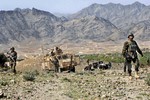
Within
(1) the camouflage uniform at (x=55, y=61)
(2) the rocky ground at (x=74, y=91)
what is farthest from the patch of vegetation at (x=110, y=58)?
(2) the rocky ground at (x=74, y=91)

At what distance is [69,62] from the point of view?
95.2 ft

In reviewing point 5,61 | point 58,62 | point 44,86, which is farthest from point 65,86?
point 5,61

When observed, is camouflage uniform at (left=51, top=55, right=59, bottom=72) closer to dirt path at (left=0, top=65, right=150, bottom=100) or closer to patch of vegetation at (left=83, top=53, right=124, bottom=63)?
dirt path at (left=0, top=65, right=150, bottom=100)

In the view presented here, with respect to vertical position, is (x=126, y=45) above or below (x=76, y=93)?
above

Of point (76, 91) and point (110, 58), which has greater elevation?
point (76, 91)

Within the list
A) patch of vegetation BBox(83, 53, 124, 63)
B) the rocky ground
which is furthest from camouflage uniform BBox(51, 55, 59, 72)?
patch of vegetation BBox(83, 53, 124, 63)

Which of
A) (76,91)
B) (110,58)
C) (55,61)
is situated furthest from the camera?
(110,58)

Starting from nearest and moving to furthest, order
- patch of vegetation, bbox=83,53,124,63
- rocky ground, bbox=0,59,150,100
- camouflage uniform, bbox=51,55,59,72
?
rocky ground, bbox=0,59,150,100 → camouflage uniform, bbox=51,55,59,72 → patch of vegetation, bbox=83,53,124,63

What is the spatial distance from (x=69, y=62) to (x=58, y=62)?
2.49ft

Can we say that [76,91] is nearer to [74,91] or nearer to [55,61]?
[74,91]

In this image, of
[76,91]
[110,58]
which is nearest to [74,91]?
[76,91]

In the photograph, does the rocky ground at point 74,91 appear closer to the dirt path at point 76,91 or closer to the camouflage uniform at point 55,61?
the dirt path at point 76,91

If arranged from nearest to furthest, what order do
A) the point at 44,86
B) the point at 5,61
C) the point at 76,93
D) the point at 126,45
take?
1. the point at 76,93
2. the point at 44,86
3. the point at 126,45
4. the point at 5,61

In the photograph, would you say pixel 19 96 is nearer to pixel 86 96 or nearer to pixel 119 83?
pixel 86 96
